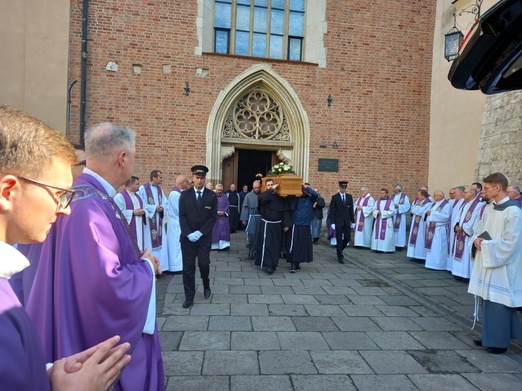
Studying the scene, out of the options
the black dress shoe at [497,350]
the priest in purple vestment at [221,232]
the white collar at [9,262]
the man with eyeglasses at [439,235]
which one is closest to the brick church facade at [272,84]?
the priest in purple vestment at [221,232]

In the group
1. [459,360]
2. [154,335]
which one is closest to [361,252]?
[459,360]

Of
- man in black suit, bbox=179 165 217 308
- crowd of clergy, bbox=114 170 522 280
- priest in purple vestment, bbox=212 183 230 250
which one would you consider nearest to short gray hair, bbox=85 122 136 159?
man in black suit, bbox=179 165 217 308

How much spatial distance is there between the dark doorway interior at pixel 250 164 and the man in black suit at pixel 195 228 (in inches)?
316

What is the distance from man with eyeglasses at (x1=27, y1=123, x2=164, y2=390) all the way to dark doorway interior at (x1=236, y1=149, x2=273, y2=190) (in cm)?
1191

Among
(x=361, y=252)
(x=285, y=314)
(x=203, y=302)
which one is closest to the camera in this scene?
(x=285, y=314)

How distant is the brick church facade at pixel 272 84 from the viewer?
11562 mm

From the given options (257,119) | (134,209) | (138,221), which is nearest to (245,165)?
(257,119)

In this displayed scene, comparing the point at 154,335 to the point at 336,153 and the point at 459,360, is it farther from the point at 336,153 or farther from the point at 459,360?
the point at 336,153

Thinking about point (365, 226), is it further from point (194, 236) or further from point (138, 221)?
point (194, 236)

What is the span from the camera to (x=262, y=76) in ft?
41.1

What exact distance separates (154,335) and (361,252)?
9.74 metres

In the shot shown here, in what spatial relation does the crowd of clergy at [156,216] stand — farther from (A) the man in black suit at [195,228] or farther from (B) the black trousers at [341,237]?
(B) the black trousers at [341,237]

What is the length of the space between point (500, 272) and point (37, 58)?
12367 mm

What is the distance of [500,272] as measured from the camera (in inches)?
171
